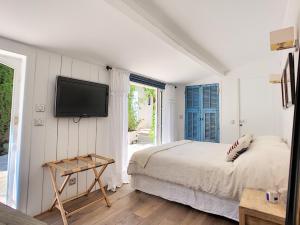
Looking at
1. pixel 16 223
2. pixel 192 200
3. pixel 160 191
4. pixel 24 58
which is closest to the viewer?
pixel 16 223

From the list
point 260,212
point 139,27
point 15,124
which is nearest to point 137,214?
point 260,212

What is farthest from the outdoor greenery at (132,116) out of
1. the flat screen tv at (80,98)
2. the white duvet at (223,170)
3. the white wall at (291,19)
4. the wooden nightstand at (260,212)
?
the wooden nightstand at (260,212)

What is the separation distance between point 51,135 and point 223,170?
7.13ft

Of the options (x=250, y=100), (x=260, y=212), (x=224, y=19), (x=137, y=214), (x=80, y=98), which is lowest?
(x=137, y=214)

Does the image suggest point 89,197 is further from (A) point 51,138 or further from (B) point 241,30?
(B) point 241,30

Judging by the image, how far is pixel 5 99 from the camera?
7.28 feet

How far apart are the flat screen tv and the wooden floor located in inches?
49.4

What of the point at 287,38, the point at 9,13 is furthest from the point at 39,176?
the point at 287,38

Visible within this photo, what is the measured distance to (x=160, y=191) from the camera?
267cm

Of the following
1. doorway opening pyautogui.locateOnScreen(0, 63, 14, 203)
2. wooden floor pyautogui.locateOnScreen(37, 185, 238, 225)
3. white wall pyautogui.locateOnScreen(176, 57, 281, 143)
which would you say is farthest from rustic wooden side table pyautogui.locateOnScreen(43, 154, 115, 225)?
white wall pyautogui.locateOnScreen(176, 57, 281, 143)

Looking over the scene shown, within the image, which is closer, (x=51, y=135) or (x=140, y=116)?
(x=51, y=135)

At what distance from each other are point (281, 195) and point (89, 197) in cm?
239

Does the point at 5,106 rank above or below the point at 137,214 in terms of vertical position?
above

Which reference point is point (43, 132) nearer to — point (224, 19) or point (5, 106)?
point (5, 106)
